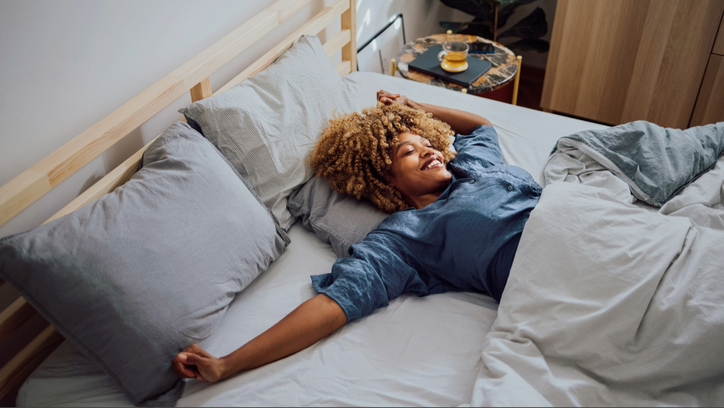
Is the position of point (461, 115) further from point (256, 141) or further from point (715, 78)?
point (715, 78)

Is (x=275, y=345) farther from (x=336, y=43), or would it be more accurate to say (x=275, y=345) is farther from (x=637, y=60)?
(x=637, y=60)

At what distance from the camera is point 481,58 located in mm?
2330

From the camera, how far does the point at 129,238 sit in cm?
110

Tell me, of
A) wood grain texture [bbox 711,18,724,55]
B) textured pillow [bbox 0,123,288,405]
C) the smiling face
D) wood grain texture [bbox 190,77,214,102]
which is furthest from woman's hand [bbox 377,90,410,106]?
wood grain texture [bbox 711,18,724,55]

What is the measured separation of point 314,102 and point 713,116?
1.72 m

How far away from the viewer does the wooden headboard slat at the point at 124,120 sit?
1.10 m

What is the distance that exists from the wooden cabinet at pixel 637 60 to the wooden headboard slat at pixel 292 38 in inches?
42.6

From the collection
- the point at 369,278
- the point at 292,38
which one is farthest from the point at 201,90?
the point at 369,278

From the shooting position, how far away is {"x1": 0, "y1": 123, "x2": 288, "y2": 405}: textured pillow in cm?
103

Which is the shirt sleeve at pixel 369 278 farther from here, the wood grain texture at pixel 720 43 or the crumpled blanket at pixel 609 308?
the wood grain texture at pixel 720 43

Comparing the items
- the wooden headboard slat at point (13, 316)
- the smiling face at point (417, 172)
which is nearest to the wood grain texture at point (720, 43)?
the smiling face at point (417, 172)

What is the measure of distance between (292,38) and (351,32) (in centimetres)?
39

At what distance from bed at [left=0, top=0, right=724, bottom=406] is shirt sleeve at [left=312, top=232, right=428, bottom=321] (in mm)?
40

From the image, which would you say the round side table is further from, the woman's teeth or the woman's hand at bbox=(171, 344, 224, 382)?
the woman's hand at bbox=(171, 344, 224, 382)
